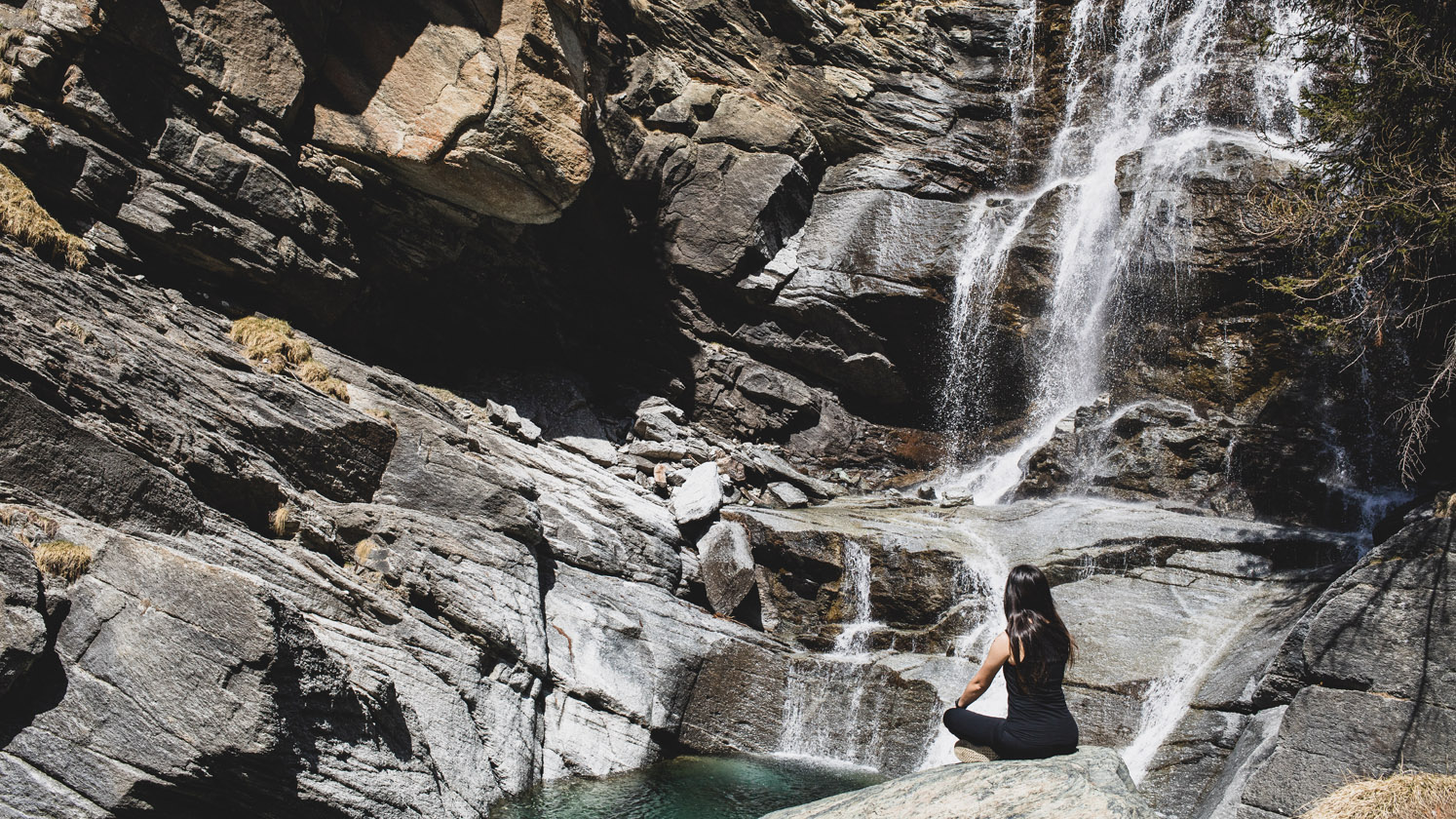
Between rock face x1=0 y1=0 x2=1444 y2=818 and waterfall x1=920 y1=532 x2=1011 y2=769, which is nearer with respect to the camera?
rock face x1=0 y1=0 x2=1444 y2=818

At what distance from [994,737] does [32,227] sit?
13.3 metres

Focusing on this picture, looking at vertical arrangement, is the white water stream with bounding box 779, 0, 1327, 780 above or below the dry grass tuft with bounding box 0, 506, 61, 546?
above

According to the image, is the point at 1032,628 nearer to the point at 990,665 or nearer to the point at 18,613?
the point at 990,665

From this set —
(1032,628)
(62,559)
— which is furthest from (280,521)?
(1032,628)

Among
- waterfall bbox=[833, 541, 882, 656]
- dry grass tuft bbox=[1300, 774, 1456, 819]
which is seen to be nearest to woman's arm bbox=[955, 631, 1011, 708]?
dry grass tuft bbox=[1300, 774, 1456, 819]

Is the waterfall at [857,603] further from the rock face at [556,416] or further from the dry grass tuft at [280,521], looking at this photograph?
the dry grass tuft at [280,521]

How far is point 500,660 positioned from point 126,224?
30.9ft

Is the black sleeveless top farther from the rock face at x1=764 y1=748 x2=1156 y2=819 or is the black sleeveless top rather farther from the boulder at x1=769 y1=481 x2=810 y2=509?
the boulder at x1=769 y1=481 x2=810 y2=509

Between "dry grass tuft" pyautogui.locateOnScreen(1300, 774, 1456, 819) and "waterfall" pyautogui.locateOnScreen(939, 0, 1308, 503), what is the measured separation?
12.7 meters

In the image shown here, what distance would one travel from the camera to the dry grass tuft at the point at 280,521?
11164 millimetres

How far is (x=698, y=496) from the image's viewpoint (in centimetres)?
1808

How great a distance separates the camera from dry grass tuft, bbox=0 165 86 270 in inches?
457

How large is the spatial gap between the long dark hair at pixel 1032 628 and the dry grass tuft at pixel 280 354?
1148cm

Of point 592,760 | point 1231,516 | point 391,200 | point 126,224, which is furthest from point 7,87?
point 1231,516
